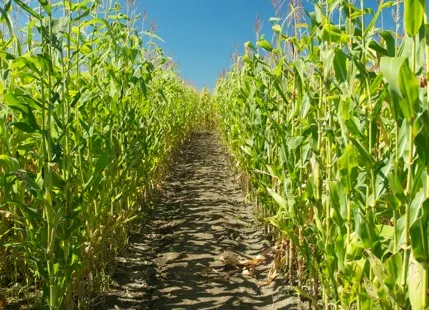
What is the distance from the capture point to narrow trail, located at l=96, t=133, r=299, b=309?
2.74 metres

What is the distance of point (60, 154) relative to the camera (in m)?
1.91

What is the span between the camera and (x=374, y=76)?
1.67m

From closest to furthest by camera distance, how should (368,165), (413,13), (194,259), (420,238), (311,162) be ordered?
(413,13) → (420,238) → (368,165) → (311,162) → (194,259)

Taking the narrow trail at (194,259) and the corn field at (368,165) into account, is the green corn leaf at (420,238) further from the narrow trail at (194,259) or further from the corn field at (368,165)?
the narrow trail at (194,259)

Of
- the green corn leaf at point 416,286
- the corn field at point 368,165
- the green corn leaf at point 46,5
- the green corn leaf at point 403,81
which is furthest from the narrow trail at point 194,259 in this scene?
the green corn leaf at point 403,81

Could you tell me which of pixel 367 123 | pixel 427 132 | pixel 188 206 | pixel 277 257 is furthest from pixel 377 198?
pixel 188 206

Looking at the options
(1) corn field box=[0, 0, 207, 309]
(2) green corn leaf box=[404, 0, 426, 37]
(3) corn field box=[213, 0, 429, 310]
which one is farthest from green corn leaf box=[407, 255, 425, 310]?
(1) corn field box=[0, 0, 207, 309]

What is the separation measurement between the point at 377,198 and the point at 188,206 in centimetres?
366

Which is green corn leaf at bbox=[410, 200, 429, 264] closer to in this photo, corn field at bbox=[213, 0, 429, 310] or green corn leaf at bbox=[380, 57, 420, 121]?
corn field at bbox=[213, 0, 429, 310]

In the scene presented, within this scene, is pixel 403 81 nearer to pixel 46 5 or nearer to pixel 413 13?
pixel 413 13

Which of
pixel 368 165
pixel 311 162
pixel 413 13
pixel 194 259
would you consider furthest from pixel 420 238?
pixel 194 259

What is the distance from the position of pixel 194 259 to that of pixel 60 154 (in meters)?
1.75

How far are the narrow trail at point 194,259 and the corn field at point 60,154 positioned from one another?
0.22 meters

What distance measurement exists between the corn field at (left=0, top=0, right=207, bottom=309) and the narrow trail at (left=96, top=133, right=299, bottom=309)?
0.22 m
